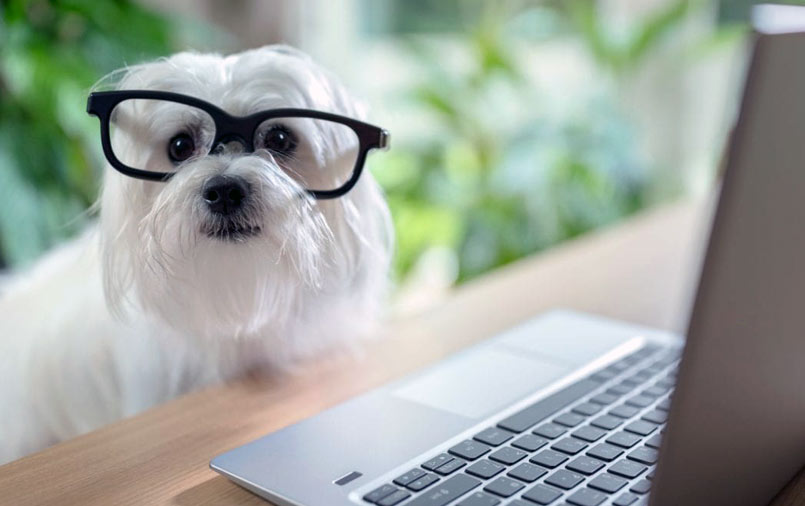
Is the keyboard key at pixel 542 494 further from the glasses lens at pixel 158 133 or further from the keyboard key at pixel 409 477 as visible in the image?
the glasses lens at pixel 158 133

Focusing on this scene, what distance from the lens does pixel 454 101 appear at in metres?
2.48

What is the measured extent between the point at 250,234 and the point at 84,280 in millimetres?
314

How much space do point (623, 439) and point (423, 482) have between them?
0.53ft

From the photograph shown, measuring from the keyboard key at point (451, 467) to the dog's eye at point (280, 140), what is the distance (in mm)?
288

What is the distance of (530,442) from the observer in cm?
60

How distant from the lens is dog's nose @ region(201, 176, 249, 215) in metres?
0.64

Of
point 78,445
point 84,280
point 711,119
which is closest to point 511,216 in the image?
point 711,119

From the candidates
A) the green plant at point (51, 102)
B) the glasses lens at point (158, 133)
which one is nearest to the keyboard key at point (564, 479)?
the glasses lens at point (158, 133)

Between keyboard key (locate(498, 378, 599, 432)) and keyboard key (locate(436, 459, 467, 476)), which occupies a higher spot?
keyboard key (locate(498, 378, 599, 432))

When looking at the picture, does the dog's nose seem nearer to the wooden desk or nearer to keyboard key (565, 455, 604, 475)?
the wooden desk

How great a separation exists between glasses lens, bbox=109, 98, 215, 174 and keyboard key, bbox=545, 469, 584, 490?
1.20 ft

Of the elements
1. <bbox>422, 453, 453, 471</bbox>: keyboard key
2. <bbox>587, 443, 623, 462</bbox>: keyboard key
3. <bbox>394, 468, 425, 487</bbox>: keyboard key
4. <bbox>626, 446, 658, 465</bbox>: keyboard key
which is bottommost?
<bbox>394, 468, 425, 487</bbox>: keyboard key

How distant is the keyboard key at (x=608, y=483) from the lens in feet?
1.75

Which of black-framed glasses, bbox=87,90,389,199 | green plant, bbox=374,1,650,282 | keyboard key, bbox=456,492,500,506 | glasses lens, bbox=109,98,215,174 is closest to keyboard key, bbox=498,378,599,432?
keyboard key, bbox=456,492,500,506
